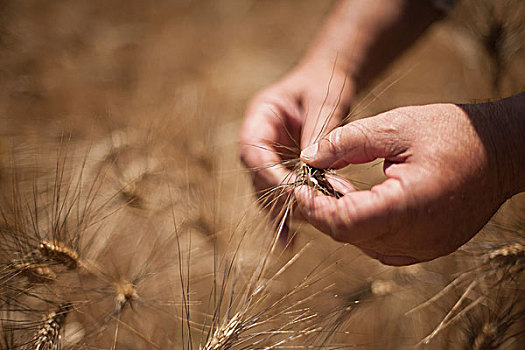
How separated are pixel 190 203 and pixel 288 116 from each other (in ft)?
0.98

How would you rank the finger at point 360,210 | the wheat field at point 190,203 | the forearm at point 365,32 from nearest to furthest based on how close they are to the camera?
the finger at point 360,210 → the wheat field at point 190,203 → the forearm at point 365,32

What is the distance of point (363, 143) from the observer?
0.39 meters

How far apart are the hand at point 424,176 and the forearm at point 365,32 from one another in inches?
10.8

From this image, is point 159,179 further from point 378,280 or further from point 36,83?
point 36,83

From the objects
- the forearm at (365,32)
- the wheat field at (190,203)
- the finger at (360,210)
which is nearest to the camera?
the finger at (360,210)

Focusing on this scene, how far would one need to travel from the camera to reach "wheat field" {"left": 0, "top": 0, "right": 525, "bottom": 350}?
19.8 inches

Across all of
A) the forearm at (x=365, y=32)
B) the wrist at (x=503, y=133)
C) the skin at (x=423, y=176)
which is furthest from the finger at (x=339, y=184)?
the forearm at (x=365, y=32)

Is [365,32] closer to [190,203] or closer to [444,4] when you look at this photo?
[444,4]

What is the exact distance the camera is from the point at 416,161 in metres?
0.38

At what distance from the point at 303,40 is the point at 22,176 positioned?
1.08 m

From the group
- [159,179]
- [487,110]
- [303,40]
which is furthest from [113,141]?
[303,40]

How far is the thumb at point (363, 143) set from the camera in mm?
391

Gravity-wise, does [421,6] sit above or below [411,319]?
above

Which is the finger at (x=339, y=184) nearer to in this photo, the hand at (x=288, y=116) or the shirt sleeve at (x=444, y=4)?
the hand at (x=288, y=116)
